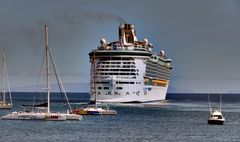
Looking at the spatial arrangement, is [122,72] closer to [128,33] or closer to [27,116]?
[128,33]

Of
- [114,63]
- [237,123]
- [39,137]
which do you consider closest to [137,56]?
[114,63]

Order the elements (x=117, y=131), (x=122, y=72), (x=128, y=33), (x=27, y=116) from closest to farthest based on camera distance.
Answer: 1. (x=117, y=131)
2. (x=27, y=116)
3. (x=122, y=72)
4. (x=128, y=33)

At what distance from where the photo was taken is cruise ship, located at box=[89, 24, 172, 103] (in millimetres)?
137500

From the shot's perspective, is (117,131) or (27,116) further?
(27,116)

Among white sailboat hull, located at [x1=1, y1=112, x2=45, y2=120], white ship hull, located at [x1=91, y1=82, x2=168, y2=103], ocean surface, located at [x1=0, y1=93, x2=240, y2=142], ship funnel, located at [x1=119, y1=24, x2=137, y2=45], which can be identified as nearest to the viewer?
ocean surface, located at [x1=0, y1=93, x2=240, y2=142]

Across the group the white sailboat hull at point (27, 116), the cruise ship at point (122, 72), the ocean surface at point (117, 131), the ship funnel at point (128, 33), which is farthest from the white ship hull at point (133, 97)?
the white sailboat hull at point (27, 116)

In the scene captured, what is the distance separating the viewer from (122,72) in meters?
141

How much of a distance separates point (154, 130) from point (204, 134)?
24.4 ft

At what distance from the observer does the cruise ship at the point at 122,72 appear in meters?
138

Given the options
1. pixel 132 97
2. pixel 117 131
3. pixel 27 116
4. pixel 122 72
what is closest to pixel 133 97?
pixel 132 97

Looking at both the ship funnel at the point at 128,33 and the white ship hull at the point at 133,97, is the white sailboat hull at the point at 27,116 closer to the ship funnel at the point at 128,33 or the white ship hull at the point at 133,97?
the white ship hull at the point at 133,97

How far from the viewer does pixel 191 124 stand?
88.1 metres

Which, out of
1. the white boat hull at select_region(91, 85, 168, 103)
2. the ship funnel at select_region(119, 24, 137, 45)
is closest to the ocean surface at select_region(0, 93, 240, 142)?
the white boat hull at select_region(91, 85, 168, 103)

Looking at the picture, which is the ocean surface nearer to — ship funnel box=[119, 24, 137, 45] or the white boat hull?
the white boat hull
